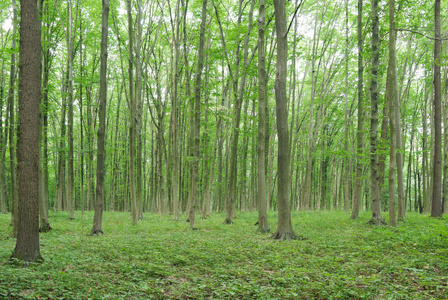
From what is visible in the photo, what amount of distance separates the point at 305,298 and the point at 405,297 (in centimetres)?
124

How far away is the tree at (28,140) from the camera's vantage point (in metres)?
4.45

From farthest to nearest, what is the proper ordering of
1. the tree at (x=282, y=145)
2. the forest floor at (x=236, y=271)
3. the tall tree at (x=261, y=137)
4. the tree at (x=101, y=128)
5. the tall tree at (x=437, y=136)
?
the tall tree at (x=437, y=136), the tall tree at (x=261, y=137), the tree at (x=101, y=128), the tree at (x=282, y=145), the forest floor at (x=236, y=271)

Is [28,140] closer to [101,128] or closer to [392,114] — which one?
[101,128]

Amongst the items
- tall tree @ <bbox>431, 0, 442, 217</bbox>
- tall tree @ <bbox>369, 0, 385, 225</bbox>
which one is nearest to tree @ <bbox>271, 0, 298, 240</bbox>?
tall tree @ <bbox>369, 0, 385, 225</bbox>

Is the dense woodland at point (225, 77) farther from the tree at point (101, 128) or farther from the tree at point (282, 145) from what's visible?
the tree at point (101, 128)

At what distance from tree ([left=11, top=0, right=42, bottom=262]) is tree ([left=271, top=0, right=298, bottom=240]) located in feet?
19.9

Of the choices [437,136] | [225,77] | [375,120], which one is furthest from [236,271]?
[225,77]

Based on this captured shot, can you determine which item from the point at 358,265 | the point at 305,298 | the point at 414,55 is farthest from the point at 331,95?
the point at 305,298

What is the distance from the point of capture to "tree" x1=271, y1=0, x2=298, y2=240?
809 cm

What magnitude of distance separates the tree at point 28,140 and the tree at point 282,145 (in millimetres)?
6054

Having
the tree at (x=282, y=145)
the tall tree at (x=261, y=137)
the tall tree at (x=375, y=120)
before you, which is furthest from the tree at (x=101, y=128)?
the tall tree at (x=375, y=120)

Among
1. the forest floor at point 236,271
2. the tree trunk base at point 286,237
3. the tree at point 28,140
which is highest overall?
the tree at point 28,140

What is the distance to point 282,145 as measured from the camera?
8.25 meters

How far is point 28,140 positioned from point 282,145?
627 cm
